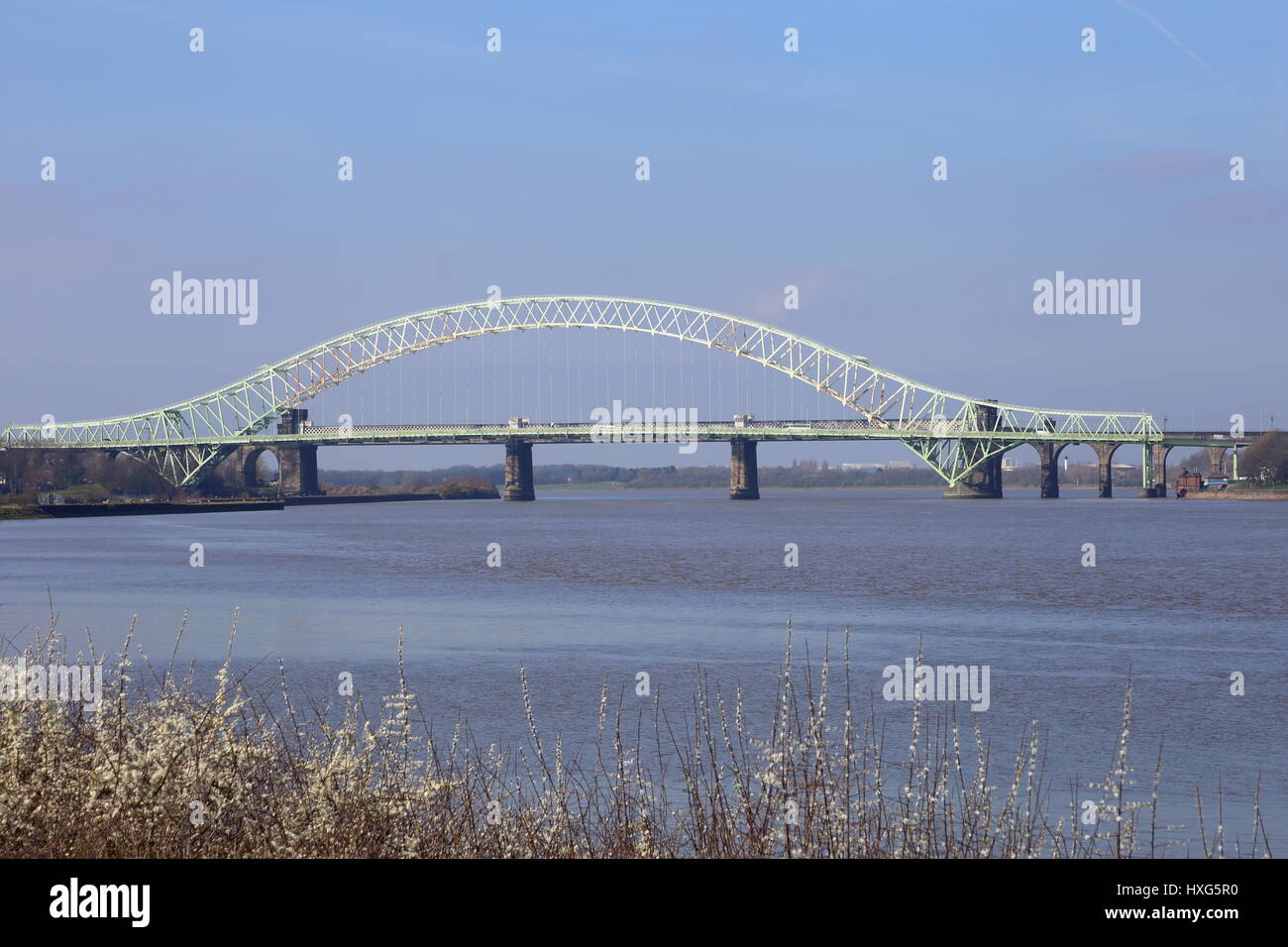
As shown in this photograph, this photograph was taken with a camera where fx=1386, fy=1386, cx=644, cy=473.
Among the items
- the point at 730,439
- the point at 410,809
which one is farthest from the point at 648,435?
the point at 410,809

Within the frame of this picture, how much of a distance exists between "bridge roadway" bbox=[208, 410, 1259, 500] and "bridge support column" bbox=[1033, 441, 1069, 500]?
0.10 m

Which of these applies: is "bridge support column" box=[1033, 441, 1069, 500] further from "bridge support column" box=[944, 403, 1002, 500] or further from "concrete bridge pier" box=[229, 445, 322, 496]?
"concrete bridge pier" box=[229, 445, 322, 496]

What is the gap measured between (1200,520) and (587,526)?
3831 cm

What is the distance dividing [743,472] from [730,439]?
16.4 meters

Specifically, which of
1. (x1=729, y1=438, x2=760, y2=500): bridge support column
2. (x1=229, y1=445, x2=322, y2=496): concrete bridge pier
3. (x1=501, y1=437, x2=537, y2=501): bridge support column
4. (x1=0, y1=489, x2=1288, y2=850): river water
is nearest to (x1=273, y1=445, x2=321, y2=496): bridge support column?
(x1=229, y1=445, x2=322, y2=496): concrete bridge pier

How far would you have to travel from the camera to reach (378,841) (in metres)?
7.71

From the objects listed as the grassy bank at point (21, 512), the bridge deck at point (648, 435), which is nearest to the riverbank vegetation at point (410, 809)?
the grassy bank at point (21, 512)

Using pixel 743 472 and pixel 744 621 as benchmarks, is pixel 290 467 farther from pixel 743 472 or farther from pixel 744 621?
pixel 744 621

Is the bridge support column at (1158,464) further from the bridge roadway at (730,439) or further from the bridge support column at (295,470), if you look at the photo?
the bridge support column at (295,470)
